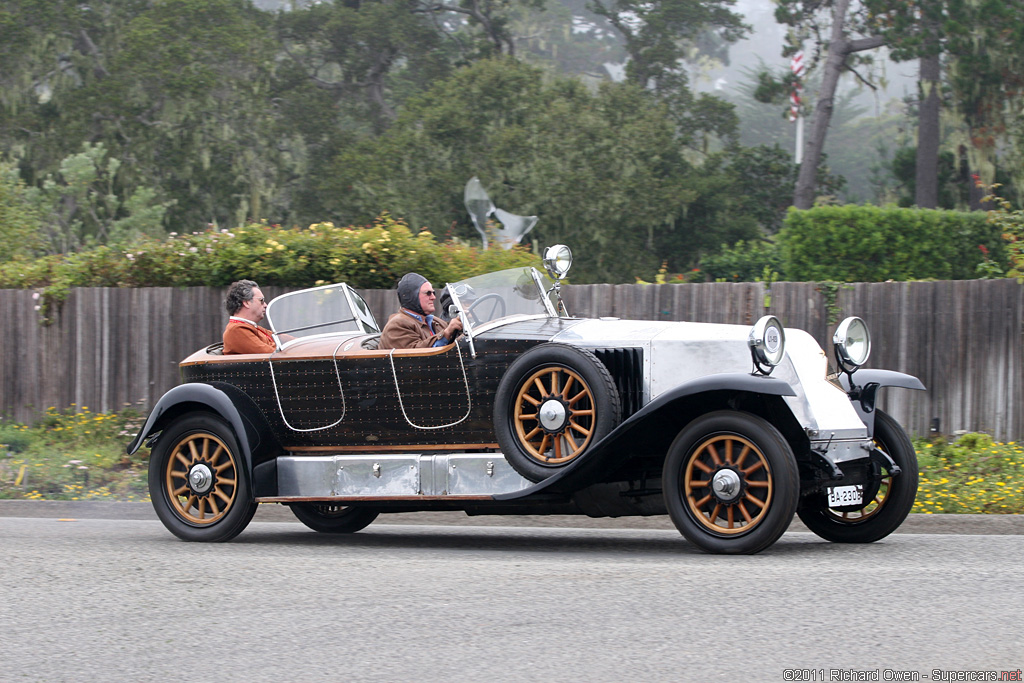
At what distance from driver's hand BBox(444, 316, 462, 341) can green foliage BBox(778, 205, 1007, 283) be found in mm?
10329

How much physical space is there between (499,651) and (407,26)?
3440 cm

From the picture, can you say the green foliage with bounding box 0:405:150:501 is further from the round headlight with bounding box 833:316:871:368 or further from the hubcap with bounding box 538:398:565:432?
the round headlight with bounding box 833:316:871:368

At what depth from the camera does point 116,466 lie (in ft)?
39.9

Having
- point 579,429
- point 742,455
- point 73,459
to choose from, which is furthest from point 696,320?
point 73,459

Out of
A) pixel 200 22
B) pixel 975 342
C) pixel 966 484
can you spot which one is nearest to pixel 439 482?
pixel 966 484

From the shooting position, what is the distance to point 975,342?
39.2ft

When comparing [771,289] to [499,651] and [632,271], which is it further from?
[632,271]

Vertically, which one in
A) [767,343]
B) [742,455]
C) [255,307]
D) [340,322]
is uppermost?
[255,307]

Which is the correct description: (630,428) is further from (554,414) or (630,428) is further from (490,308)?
(490,308)

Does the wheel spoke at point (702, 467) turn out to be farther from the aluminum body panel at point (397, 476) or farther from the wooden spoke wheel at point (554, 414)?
the aluminum body panel at point (397, 476)

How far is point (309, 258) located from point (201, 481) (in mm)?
5283

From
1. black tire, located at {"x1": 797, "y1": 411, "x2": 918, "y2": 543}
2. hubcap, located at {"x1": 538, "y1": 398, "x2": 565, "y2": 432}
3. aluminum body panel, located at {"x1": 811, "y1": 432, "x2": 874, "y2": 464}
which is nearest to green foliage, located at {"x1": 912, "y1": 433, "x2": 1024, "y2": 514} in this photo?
black tire, located at {"x1": 797, "y1": 411, "x2": 918, "y2": 543}

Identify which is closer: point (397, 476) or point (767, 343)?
point (767, 343)

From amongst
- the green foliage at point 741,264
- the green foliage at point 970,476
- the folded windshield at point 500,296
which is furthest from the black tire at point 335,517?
the green foliage at point 741,264
